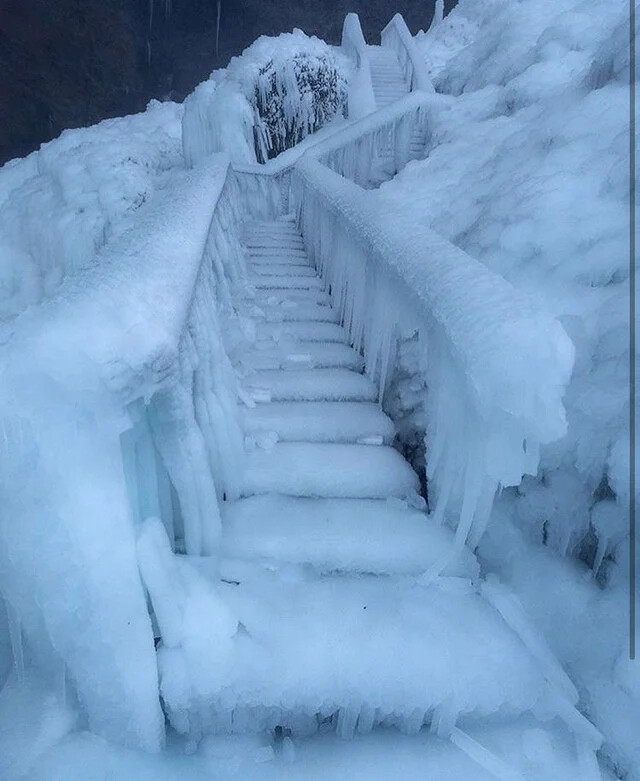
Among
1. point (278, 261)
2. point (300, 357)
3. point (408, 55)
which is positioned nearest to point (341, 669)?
point (300, 357)

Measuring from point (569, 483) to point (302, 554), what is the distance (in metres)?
0.96

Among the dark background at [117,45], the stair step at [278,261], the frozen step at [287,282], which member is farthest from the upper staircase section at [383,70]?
the dark background at [117,45]

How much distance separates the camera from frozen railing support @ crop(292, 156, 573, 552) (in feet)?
4.12

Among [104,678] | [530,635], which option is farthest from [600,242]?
[104,678]

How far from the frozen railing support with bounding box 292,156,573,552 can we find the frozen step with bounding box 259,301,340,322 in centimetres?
76

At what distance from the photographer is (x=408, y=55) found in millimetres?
11516

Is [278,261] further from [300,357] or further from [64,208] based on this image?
[64,208]

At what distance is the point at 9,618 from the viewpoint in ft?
4.15

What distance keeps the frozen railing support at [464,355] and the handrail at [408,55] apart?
8.94 metres

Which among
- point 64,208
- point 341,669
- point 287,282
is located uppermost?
point 64,208

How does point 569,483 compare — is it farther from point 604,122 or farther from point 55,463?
point 604,122

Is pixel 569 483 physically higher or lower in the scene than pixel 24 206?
lower

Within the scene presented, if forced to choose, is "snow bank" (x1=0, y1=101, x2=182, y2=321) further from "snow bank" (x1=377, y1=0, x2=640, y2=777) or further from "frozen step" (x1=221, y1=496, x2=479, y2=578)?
"frozen step" (x1=221, y1=496, x2=479, y2=578)

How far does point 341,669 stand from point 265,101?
949 cm
